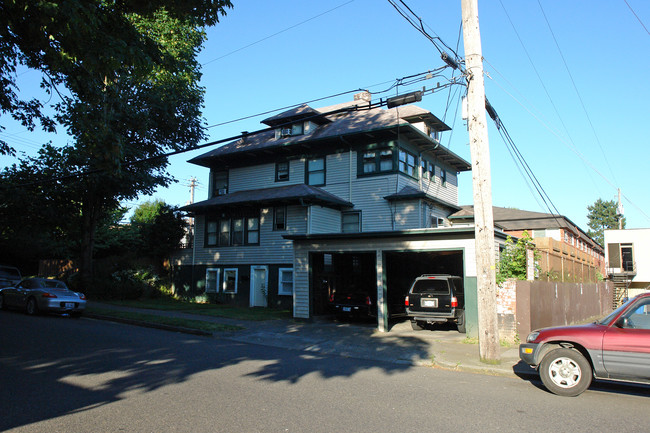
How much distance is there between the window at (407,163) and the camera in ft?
77.8

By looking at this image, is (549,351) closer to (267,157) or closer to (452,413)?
(452,413)

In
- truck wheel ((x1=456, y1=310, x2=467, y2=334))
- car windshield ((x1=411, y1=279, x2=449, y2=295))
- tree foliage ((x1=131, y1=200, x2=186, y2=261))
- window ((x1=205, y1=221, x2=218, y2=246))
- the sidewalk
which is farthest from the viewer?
tree foliage ((x1=131, y1=200, x2=186, y2=261))

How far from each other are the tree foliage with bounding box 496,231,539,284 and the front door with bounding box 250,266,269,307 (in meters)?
13.7

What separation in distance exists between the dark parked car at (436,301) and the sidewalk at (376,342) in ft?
1.76

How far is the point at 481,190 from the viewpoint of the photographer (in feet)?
33.6

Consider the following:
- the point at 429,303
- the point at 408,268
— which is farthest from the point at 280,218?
the point at 429,303

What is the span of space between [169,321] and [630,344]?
44.9ft

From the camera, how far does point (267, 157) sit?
27188 mm

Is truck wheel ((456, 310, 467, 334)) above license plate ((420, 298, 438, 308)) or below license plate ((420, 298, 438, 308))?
below

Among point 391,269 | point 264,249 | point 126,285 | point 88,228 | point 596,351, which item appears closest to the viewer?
point 596,351

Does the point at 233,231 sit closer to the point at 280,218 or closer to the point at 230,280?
the point at 230,280

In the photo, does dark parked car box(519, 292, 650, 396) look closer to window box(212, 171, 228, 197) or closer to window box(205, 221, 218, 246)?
window box(205, 221, 218, 246)

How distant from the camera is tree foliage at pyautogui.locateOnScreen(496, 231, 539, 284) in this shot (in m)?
13.6

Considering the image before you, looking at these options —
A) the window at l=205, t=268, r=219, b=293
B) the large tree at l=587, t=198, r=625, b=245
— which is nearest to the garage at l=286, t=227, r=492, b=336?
the window at l=205, t=268, r=219, b=293
